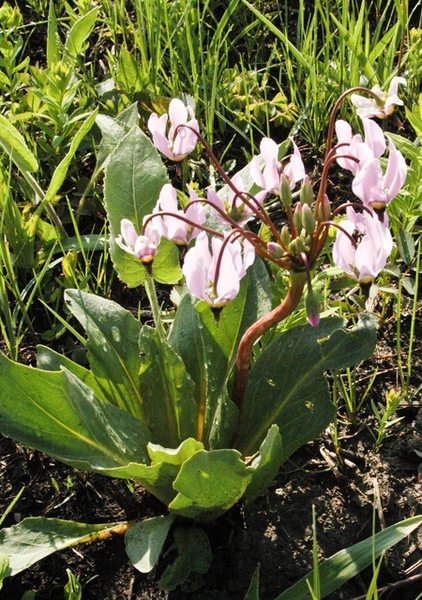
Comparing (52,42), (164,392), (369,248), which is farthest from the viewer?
(52,42)

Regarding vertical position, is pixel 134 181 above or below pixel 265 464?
above

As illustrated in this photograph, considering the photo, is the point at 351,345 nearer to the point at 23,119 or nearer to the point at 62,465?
the point at 62,465

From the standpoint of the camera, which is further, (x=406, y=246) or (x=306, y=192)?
(x=406, y=246)

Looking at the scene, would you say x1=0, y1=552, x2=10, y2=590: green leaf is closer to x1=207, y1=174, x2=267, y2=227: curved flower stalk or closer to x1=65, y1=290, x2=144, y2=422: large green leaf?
x1=65, y1=290, x2=144, y2=422: large green leaf

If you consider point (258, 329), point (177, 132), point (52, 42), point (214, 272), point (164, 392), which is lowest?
point (164, 392)

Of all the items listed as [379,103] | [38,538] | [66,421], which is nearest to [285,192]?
[379,103]

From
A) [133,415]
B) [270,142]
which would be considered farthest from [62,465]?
[270,142]

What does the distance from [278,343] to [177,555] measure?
0.56m

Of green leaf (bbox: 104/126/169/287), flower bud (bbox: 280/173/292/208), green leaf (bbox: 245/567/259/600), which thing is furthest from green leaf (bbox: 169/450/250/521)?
green leaf (bbox: 104/126/169/287)

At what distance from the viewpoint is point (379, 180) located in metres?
1.41

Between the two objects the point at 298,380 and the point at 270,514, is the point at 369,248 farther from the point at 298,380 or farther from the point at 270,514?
the point at 270,514

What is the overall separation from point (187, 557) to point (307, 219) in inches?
33.8

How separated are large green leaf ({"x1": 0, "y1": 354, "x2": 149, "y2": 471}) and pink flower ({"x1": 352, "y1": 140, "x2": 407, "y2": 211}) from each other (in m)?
0.73

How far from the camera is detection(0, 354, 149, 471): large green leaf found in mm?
1751
